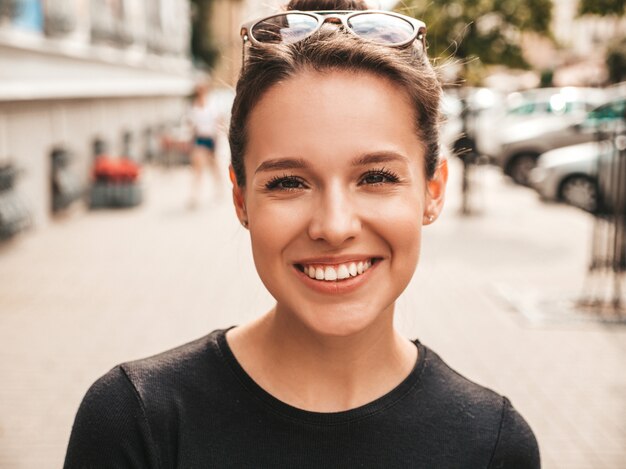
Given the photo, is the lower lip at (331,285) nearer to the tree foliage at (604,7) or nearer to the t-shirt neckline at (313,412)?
the t-shirt neckline at (313,412)

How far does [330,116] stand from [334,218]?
192mm

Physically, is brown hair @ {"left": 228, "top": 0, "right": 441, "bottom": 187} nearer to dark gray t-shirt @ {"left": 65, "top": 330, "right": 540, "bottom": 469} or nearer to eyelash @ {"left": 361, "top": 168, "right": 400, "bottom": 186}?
eyelash @ {"left": 361, "top": 168, "right": 400, "bottom": 186}

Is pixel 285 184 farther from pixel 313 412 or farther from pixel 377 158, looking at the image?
pixel 313 412

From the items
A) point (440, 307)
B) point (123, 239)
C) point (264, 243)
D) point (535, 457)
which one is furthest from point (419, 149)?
point (123, 239)

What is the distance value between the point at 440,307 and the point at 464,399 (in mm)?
5741

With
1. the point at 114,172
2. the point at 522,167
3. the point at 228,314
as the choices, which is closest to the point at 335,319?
the point at 228,314

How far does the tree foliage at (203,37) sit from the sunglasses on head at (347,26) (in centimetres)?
4758

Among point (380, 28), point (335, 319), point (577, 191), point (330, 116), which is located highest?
point (380, 28)

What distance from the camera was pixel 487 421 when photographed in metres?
1.64

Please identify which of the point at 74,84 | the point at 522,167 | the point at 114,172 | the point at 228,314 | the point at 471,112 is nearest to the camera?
the point at 228,314

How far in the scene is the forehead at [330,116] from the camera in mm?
1481

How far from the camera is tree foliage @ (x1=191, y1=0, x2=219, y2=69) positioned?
48188 mm

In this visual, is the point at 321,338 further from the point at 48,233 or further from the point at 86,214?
the point at 86,214

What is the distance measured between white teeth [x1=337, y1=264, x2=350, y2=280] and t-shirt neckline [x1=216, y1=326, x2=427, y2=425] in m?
0.28
